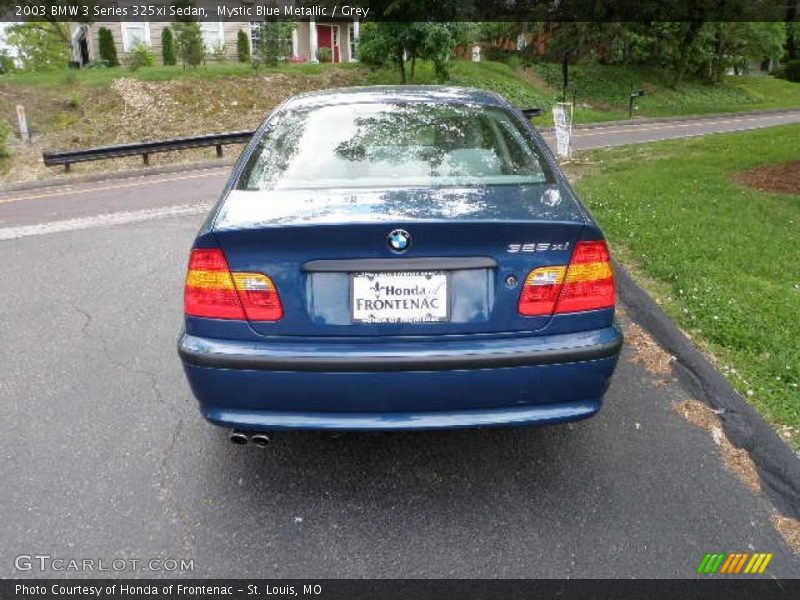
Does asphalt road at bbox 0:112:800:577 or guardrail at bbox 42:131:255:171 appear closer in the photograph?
asphalt road at bbox 0:112:800:577

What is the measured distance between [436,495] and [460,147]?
1.65 m

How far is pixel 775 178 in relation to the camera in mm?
9102

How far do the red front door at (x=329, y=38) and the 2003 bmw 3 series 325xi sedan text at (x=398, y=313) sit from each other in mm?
32969

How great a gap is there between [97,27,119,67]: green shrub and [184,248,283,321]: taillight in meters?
26.4

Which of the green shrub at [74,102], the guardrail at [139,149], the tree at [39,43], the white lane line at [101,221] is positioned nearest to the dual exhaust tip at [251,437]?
the white lane line at [101,221]

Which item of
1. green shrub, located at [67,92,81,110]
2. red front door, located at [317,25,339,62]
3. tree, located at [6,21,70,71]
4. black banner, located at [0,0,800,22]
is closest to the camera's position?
green shrub, located at [67,92,81,110]

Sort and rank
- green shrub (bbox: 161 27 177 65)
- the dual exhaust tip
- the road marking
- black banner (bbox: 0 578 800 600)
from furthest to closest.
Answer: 1. green shrub (bbox: 161 27 177 65)
2. the road marking
3. the dual exhaust tip
4. black banner (bbox: 0 578 800 600)

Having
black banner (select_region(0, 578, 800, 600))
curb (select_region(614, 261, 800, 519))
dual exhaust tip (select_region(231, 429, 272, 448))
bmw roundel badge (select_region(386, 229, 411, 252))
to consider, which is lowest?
black banner (select_region(0, 578, 800, 600))

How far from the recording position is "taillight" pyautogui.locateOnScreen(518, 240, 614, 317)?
8.32 feet

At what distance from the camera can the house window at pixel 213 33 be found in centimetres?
2833

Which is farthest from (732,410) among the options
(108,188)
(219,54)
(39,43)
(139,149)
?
(39,43)

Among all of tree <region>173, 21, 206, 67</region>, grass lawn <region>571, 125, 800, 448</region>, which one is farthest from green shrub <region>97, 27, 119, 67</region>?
grass lawn <region>571, 125, 800, 448</region>

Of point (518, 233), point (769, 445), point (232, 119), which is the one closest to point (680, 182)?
point (769, 445)

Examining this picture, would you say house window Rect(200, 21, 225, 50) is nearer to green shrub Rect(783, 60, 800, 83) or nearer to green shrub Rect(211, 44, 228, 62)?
green shrub Rect(211, 44, 228, 62)
